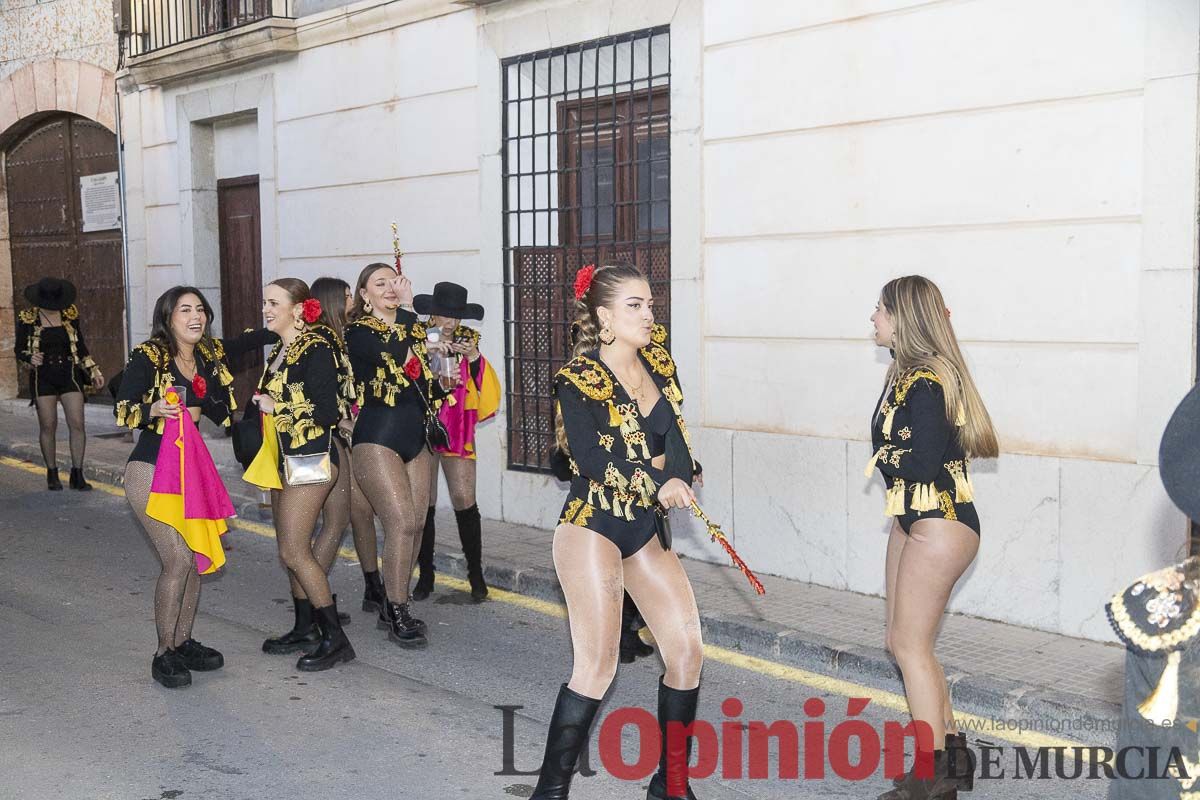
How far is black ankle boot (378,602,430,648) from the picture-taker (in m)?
6.50

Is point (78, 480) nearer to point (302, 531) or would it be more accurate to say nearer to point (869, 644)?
point (302, 531)

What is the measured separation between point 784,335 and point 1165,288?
2.31 meters

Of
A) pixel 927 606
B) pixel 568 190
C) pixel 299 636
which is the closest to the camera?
pixel 927 606

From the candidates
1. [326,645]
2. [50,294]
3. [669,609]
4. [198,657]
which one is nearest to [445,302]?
[326,645]

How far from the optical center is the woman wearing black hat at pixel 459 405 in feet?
22.9

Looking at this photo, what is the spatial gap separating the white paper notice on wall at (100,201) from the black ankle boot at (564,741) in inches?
507

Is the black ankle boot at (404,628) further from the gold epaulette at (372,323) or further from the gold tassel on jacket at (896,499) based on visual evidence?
the gold tassel on jacket at (896,499)

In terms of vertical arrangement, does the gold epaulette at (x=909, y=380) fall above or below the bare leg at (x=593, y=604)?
above

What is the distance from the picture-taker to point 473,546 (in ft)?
24.3

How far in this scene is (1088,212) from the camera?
20.3 ft

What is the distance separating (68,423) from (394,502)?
5.99 m

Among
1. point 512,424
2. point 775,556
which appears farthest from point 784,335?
point 512,424

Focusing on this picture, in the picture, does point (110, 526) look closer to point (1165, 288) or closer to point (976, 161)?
point (976, 161)

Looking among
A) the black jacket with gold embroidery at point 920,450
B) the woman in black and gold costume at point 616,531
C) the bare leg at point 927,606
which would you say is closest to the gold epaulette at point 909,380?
the black jacket with gold embroidery at point 920,450
